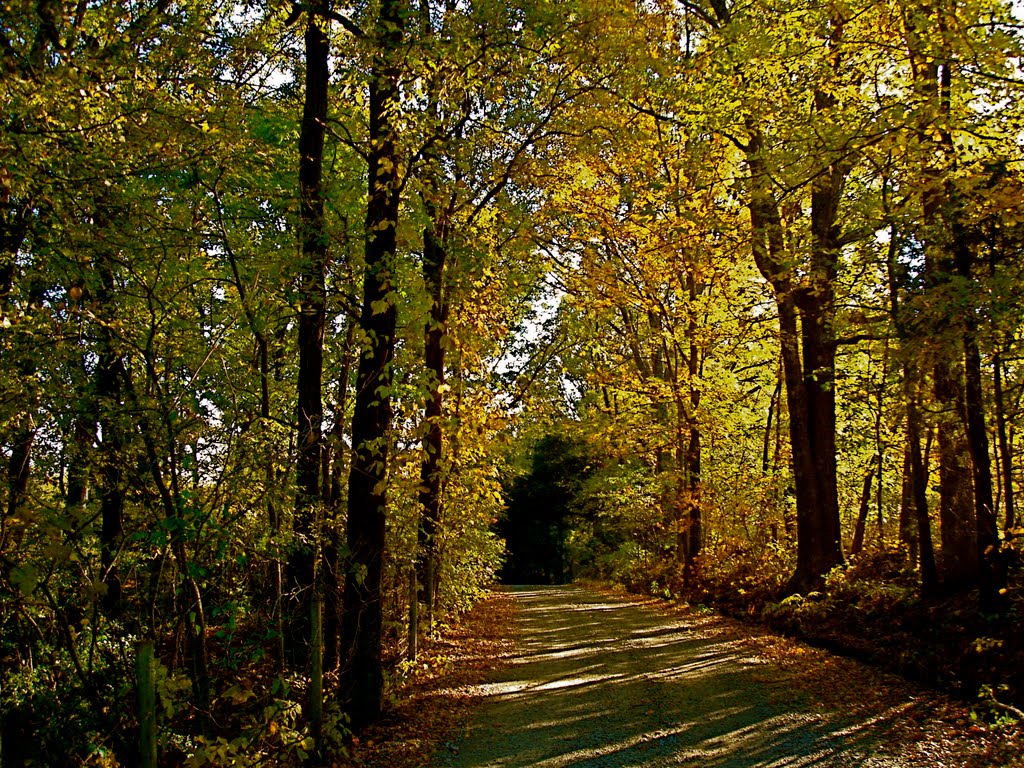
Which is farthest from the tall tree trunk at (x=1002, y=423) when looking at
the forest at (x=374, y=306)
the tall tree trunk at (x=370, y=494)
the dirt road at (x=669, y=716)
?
the tall tree trunk at (x=370, y=494)

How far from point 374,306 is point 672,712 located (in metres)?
5.10

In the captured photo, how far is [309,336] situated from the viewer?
818cm

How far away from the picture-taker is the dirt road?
6.13m

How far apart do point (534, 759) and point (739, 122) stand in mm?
9053

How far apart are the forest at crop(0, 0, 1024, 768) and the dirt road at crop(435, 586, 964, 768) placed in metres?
1.32

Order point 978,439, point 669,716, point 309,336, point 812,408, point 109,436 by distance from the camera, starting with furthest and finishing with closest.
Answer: point 812,408, point 978,439, point 309,336, point 669,716, point 109,436

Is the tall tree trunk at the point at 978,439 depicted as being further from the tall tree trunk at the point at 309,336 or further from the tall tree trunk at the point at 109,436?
the tall tree trunk at the point at 109,436

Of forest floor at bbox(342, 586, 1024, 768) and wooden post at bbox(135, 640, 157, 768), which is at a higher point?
wooden post at bbox(135, 640, 157, 768)

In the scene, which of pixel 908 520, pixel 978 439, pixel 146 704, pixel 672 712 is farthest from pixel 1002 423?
pixel 146 704

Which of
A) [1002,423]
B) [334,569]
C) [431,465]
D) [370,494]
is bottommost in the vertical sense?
[334,569]

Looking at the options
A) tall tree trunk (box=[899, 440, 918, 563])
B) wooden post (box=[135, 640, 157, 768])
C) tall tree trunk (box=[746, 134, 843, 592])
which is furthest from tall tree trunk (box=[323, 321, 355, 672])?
tall tree trunk (box=[899, 440, 918, 563])

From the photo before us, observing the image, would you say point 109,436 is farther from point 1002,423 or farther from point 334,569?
point 1002,423

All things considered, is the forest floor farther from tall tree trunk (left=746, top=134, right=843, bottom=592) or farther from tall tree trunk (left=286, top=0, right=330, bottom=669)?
tall tree trunk (left=746, top=134, right=843, bottom=592)

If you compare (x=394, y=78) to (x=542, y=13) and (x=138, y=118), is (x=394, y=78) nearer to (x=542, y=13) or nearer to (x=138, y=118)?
(x=542, y=13)
